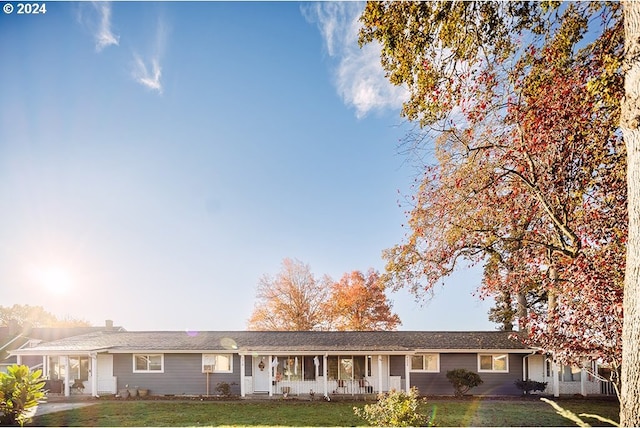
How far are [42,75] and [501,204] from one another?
12.0 metres

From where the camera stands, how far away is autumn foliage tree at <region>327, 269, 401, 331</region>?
31.9m

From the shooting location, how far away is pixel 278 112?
11859 millimetres

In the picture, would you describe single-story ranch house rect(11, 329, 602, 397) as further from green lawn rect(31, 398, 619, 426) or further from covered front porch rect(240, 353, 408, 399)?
green lawn rect(31, 398, 619, 426)

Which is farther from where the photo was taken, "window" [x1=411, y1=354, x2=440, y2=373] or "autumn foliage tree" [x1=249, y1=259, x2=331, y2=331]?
"autumn foliage tree" [x1=249, y1=259, x2=331, y2=331]

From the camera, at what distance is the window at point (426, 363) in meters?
19.7

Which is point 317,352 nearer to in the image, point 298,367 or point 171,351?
point 298,367

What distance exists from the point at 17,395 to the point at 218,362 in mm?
10704

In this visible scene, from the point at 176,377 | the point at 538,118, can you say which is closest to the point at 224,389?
the point at 176,377

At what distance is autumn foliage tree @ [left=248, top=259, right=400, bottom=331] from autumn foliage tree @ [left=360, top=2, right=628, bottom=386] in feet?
80.3

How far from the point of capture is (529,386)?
18844 mm

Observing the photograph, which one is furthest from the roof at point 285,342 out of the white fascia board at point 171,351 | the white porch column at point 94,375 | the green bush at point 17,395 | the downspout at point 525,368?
the green bush at point 17,395

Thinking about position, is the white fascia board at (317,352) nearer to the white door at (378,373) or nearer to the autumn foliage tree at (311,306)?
the white door at (378,373)

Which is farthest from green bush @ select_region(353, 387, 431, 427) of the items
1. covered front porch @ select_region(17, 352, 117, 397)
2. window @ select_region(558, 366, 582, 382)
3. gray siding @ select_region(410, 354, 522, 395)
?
covered front porch @ select_region(17, 352, 117, 397)

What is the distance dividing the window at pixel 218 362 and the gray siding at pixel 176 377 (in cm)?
18
